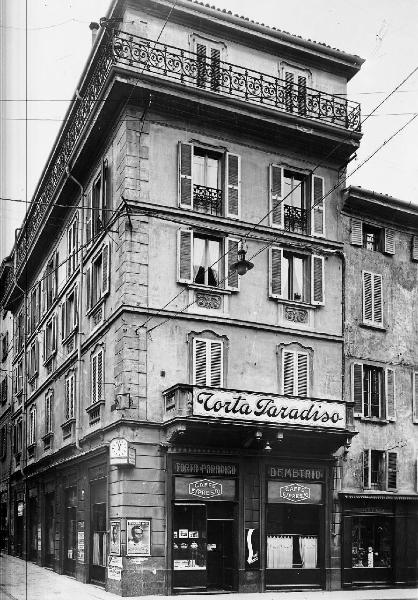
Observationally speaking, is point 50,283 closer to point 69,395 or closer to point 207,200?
point 69,395

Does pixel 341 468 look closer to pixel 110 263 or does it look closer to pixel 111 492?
pixel 111 492

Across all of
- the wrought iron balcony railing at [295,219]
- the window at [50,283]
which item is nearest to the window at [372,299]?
the wrought iron balcony railing at [295,219]

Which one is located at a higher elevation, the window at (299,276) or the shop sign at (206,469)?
the window at (299,276)

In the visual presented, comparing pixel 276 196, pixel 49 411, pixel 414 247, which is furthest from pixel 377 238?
pixel 49 411

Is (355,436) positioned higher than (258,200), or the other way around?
(258,200)

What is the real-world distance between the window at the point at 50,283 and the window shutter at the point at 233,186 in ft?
38.4

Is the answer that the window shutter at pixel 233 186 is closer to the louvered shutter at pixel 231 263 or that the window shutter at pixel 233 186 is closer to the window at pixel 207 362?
the louvered shutter at pixel 231 263

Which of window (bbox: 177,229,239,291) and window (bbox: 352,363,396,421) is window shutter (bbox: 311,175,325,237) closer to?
window (bbox: 177,229,239,291)

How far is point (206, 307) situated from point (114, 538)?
23.2ft

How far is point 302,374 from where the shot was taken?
26.2 m

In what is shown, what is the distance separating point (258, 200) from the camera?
26.1 m

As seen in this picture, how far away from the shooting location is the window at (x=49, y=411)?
34500 mm

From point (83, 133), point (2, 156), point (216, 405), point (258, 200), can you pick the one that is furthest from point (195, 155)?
point (2, 156)

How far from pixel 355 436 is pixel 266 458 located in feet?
12.3
